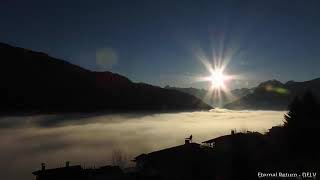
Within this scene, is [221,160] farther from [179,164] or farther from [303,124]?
[303,124]

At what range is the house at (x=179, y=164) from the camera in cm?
5866

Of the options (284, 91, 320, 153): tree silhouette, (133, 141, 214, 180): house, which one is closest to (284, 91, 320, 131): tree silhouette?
(284, 91, 320, 153): tree silhouette

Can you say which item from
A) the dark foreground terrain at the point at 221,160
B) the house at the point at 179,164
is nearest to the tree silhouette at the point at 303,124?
the dark foreground terrain at the point at 221,160

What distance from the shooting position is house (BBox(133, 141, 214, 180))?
5866 cm

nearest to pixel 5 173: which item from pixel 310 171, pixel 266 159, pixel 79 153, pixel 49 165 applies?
pixel 49 165

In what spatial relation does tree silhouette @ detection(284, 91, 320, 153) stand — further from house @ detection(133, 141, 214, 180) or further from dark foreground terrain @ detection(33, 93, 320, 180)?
house @ detection(133, 141, 214, 180)

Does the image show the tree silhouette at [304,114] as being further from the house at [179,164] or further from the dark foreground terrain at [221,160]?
the house at [179,164]

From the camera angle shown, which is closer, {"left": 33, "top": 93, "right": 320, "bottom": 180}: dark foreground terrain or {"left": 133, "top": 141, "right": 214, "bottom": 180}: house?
{"left": 33, "top": 93, "right": 320, "bottom": 180}: dark foreground terrain

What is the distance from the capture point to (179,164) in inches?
2360

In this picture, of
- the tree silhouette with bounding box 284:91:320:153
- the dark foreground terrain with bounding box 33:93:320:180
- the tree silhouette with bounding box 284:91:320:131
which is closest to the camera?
the dark foreground terrain with bounding box 33:93:320:180

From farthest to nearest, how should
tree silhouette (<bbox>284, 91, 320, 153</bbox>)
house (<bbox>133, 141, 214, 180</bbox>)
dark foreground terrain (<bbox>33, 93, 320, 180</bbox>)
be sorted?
1. tree silhouette (<bbox>284, 91, 320, 153</bbox>)
2. house (<bbox>133, 141, 214, 180</bbox>)
3. dark foreground terrain (<bbox>33, 93, 320, 180</bbox>)

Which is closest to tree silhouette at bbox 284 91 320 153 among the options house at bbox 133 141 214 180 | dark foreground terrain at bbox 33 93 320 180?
dark foreground terrain at bbox 33 93 320 180

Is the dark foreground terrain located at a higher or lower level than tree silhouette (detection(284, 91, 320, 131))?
lower

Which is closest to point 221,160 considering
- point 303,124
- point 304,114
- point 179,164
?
point 179,164
